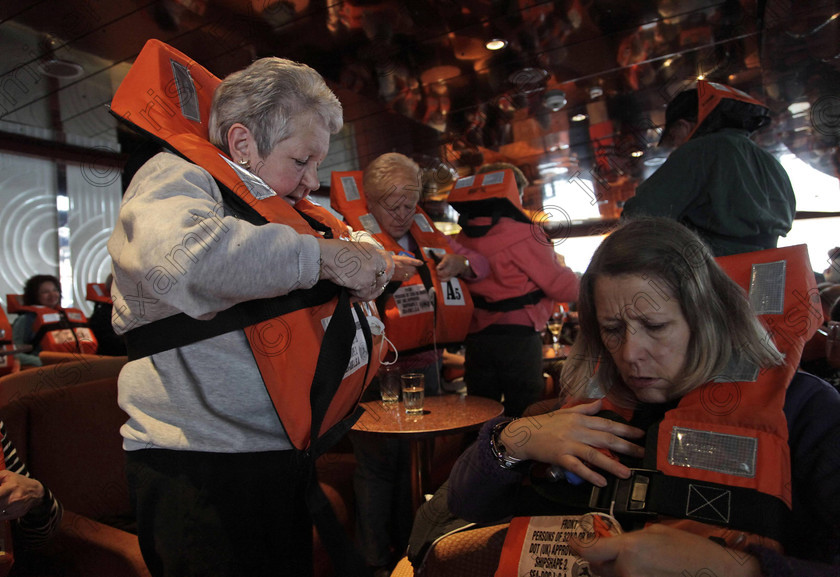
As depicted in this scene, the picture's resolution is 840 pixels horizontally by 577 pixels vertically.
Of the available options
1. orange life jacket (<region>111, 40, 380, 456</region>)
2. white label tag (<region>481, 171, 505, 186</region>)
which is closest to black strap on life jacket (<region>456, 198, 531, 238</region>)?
white label tag (<region>481, 171, 505, 186</region>)

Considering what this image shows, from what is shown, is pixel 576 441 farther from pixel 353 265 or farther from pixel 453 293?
pixel 453 293

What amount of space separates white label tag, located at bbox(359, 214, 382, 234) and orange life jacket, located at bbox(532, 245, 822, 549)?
166 centimetres

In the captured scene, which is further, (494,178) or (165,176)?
(494,178)

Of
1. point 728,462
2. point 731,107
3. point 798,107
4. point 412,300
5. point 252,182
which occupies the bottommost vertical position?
point 728,462

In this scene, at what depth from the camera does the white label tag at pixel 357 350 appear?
112 centimetres

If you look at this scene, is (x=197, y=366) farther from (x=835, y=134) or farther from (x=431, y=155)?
(x=431, y=155)

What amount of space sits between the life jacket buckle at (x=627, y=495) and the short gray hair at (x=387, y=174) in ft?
5.67

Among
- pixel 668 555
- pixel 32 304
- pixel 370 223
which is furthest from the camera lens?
pixel 32 304

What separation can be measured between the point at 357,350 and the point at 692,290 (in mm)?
710

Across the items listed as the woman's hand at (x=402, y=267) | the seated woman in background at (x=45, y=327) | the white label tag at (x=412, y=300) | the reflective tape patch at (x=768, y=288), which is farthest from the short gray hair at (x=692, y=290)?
the seated woman in background at (x=45, y=327)

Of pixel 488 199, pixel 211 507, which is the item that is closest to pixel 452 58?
pixel 488 199

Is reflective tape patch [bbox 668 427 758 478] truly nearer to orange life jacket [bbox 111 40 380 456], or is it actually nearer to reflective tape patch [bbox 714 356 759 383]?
reflective tape patch [bbox 714 356 759 383]

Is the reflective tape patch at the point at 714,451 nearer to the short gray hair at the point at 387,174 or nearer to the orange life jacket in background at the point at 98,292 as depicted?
the short gray hair at the point at 387,174

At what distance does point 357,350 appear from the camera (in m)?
1.18
